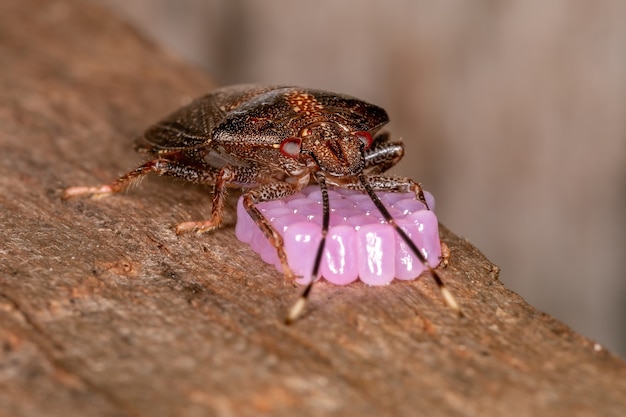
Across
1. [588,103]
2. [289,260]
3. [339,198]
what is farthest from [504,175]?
[289,260]

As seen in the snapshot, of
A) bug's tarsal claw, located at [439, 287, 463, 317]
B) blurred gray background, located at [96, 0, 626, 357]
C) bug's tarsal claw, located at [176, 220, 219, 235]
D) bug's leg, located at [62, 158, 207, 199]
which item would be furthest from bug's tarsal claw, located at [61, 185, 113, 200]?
blurred gray background, located at [96, 0, 626, 357]

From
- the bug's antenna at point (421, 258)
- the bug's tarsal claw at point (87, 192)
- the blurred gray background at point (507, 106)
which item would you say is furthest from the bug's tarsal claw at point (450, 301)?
the blurred gray background at point (507, 106)

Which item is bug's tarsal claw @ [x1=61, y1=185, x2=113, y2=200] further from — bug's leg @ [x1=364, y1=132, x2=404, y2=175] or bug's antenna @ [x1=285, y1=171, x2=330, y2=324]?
bug's leg @ [x1=364, y1=132, x2=404, y2=175]

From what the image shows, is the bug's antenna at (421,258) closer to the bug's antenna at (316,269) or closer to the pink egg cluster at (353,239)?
the pink egg cluster at (353,239)

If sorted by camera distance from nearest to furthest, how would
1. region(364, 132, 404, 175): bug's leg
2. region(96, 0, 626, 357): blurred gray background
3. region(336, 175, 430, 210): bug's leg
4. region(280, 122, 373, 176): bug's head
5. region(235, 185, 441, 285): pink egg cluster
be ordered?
region(235, 185, 441, 285): pink egg cluster → region(280, 122, 373, 176): bug's head → region(336, 175, 430, 210): bug's leg → region(364, 132, 404, 175): bug's leg → region(96, 0, 626, 357): blurred gray background

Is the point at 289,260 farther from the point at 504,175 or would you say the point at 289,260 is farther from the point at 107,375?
the point at 504,175

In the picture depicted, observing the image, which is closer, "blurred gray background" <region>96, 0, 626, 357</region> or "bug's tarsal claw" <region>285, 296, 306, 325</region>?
"bug's tarsal claw" <region>285, 296, 306, 325</region>

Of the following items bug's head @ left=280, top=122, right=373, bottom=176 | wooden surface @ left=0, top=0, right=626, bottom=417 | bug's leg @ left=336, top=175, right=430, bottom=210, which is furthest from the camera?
bug's leg @ left=336, top=175, right=430, bottom=210
